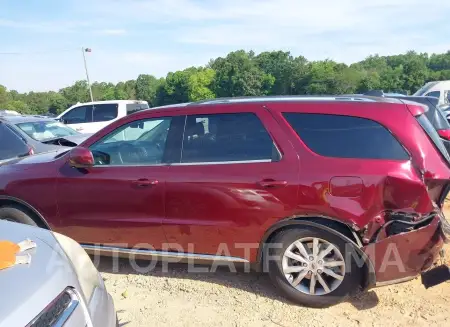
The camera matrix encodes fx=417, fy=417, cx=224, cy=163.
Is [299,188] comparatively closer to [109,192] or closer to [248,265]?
[248,265]

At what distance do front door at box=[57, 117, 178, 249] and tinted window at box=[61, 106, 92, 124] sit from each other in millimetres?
9685

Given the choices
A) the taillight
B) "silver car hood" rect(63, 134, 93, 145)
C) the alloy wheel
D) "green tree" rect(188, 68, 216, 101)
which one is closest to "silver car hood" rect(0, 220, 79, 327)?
the alloy wheel

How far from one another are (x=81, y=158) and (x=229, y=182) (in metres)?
1.39

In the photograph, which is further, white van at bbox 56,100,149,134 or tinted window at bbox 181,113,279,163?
white van at bbox 56,100,149,134

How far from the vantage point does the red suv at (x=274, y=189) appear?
10.0ft

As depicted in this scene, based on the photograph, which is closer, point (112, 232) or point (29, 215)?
point (112, 232)

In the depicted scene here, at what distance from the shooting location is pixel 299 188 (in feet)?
10.4

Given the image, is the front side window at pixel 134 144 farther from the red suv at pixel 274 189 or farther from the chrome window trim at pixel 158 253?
the chrome window trim at pixel 158 253

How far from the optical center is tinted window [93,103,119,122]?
512 inches

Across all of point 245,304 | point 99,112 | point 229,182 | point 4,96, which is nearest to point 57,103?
point 4,96

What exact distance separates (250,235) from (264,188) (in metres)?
0.41

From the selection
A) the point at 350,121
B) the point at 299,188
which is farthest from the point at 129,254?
the point at 350,121

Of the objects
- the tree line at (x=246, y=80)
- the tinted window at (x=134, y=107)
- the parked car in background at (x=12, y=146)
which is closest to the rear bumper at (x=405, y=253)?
the parked car in background at (x=12, y=146)

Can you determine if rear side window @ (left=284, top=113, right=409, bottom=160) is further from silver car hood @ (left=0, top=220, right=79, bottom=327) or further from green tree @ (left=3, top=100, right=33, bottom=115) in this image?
green tree @ (left=3, top=100, right=33, bottom=115)
